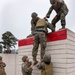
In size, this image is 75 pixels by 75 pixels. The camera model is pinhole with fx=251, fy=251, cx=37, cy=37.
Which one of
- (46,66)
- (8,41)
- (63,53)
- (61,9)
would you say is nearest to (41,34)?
(63,53)

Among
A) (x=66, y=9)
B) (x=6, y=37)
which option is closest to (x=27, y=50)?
(x=66, y=9)

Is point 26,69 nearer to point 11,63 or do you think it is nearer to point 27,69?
point 27,69

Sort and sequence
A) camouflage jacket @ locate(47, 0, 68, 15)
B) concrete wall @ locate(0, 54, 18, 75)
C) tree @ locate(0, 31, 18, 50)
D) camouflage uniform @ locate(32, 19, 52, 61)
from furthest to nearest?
tree @ locate(0, 31, 18, 50) → concrete wall @ locate(0, 54, 18, 75) → camouflage jacket @ locate(47, 0, 68, 15) → camouflage uniform @ locate(32, 19, 52, 61)

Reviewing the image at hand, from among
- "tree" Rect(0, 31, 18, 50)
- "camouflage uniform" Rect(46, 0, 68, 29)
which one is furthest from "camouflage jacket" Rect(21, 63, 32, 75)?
"tree" Rect(0, 31, 18, 50)

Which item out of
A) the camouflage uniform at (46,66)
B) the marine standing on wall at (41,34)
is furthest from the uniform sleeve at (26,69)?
the camouflage uniform at (46,66)

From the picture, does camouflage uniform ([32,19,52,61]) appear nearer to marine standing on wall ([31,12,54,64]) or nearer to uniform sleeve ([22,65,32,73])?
marine standing on wall ([31,12,54,64])

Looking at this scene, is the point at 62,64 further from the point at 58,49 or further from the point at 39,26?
the point at 39,26

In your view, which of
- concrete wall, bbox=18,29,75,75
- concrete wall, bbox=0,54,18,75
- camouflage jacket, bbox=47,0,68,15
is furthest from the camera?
concrete wall, bbox=0,54,18,75

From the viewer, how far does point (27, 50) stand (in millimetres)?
8758

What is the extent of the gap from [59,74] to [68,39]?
3.24 ft

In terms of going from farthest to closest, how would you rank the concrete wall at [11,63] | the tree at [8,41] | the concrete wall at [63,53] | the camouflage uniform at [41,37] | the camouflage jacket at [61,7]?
the tree at [8,41]
the concrete wall at [11,63]
the camouflage jacket at [61,7]
the camouflage uniform at [41,37]
the concrete wall at [63,53]

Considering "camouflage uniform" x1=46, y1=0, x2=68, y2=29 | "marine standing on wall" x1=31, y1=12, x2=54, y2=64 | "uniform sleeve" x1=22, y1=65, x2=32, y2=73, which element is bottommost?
"uniform sleeve" x1=22, y1=65, x2=32, y2=73

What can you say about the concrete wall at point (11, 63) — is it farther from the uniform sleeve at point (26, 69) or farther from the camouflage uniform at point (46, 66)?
the camouflage uniform at point (46, 66)

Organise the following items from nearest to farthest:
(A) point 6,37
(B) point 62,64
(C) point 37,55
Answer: (B) point 62,64 < (C) point 37,55 < (A) point 6,37
